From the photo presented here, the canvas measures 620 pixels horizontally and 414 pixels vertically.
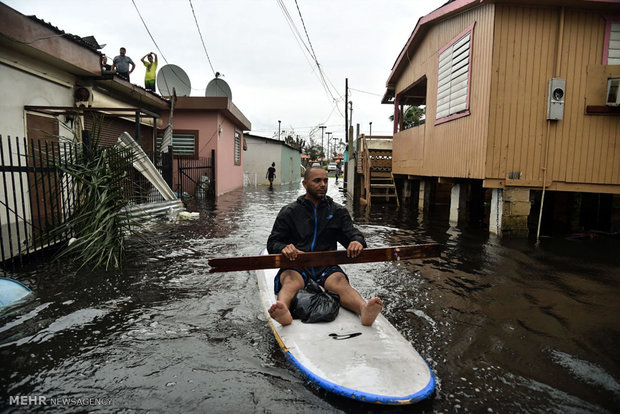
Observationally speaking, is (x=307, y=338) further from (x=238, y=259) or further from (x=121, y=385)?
(x=121, y=385)

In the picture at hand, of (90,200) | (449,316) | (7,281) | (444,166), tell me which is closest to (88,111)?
(90,200)

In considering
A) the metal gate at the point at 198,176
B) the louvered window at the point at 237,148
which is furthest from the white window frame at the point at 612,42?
the louvered window at the point at 237,148

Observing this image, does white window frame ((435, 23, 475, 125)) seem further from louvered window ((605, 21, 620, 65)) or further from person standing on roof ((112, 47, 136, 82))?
person standing on roof ((112, 47, 136, 82))

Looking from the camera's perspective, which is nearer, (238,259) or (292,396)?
(292,396)

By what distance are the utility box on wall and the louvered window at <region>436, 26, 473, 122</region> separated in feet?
5.39

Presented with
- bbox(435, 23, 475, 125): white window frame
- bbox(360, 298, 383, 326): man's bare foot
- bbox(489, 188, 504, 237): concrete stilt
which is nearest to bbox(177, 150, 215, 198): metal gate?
bbox(435, 23, 475, 125): white window frame

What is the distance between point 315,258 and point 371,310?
0.70m

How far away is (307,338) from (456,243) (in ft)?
18.7

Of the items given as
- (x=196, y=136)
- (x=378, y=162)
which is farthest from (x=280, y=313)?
(x=378, y=162)

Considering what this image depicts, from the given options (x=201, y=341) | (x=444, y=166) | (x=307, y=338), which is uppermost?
(x=444, y=166)

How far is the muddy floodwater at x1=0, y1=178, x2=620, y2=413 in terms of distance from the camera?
8.48 feet

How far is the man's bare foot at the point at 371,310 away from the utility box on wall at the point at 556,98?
6.96 metres

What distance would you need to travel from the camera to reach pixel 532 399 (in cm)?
260

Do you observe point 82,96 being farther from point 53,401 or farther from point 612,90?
point 612,90
